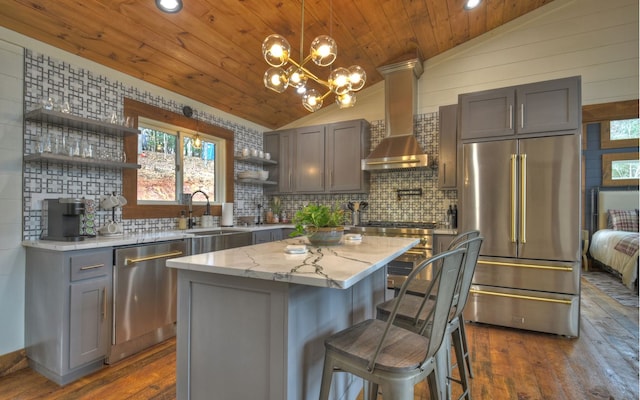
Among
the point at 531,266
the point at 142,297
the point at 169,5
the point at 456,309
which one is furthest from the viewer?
the point at 531,266

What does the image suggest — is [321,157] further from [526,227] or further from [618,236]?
[618,236]

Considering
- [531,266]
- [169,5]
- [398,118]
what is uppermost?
[169,5]

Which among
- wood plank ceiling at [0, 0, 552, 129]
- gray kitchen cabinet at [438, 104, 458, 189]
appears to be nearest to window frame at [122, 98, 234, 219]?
wood plank ceiling at [0, 0, 552, 129]

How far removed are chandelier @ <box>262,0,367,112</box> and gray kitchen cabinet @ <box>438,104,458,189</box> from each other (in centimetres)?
182

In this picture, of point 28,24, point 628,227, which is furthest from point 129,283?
point 628,227

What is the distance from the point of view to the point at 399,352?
1194 mm

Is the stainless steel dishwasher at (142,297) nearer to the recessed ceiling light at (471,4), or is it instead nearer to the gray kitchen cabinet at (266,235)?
the gray kitchen cabinet at (266,235)

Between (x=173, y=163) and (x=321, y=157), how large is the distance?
6.45 ft

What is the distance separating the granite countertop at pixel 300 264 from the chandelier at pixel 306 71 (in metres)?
1.06

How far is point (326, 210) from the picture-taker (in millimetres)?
1945

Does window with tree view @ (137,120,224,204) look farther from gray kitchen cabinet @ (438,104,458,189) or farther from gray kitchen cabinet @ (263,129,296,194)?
gray kitchen cabinet @ (438,104,458,189)

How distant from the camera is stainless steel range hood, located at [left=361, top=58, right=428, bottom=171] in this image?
389 cm

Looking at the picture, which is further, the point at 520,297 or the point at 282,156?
the point at 282,156

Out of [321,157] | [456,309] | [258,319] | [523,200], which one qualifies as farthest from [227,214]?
[523,200]
